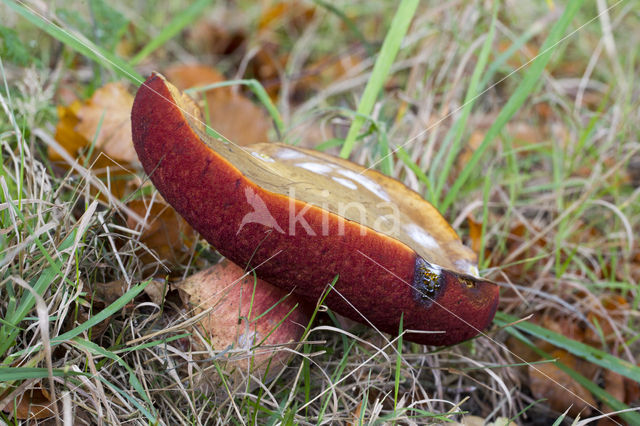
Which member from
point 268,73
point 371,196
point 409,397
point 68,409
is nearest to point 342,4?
point 268,73

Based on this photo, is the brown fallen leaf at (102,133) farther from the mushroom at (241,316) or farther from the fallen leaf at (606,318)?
the fallen leaf at (606,318)

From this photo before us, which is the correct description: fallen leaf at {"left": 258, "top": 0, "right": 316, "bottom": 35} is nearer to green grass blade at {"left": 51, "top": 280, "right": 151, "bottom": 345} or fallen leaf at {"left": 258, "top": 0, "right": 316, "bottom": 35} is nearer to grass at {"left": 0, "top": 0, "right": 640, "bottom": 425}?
grass at {"left": 0, "top": 0, "right": 640, "bottom": 425}

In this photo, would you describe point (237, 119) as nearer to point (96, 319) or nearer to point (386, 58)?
point (386, 58)

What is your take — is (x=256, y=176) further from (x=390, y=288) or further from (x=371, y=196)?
(x=371, y=196)

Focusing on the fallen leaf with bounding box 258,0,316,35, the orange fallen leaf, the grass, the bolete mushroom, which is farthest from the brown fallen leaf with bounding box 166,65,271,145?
the fallen leaf with bounding box 258,0,316,35

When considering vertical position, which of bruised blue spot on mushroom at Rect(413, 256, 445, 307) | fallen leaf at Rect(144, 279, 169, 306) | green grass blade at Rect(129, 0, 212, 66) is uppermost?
green grass blade at Rect(129, 0, 212, 66)
